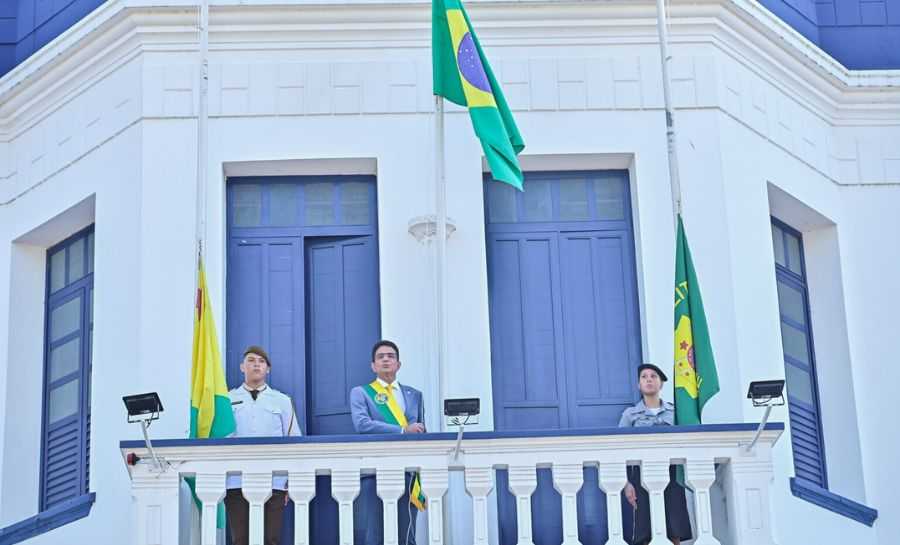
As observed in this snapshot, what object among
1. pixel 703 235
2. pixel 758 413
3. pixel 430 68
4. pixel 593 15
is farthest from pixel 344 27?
pixel 758 413

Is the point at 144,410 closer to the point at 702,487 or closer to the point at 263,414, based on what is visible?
the point at 263,414

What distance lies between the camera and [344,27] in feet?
54.2

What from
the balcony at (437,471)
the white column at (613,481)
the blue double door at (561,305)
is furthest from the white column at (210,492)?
the blue double door at (561,305)

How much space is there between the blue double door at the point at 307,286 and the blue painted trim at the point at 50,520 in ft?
4.49

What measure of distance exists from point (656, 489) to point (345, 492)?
1978 millimetres

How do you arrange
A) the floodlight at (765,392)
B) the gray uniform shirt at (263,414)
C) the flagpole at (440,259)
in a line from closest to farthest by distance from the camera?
1. the floodlight at (765,392)
2. the gray uniform shirt at (263,414)
3. the flagpole at (440,259)

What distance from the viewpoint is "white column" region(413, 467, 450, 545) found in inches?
541

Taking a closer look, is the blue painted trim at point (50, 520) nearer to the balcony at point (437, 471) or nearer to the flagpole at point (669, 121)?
the balcony at point (437, 471)

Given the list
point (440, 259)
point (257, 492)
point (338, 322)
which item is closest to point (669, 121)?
point (440, 259)

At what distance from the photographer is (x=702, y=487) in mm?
13859

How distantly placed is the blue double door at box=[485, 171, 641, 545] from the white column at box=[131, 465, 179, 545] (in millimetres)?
2840

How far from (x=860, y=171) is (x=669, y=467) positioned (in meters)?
4.39

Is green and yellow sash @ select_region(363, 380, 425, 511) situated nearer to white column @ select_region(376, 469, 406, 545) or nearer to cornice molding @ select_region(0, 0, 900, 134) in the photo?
white column @ select_region(376, 469, 406, 545)

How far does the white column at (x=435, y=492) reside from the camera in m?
13.7
